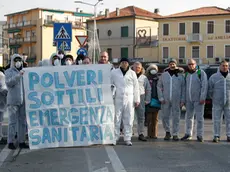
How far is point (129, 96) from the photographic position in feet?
33.6

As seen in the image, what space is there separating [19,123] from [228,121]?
4.89m

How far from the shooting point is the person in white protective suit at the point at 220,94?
35.5 feet

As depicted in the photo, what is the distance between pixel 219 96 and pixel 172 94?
3.61 feet

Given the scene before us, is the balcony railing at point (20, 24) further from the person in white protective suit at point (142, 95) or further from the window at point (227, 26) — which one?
the person in white protective suit at point (142, 95)

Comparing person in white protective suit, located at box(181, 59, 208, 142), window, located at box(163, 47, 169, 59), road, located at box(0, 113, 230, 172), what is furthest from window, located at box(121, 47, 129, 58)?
road, located at box(0, 113, 230, 172)

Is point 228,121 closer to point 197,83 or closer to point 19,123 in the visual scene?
point 197,83

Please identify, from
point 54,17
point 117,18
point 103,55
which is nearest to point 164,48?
point 117,18

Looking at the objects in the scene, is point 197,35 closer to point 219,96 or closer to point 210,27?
point 210,27

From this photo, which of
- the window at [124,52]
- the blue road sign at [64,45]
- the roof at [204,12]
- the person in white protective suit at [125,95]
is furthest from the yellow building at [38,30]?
the person in white protective suit at [125,95]

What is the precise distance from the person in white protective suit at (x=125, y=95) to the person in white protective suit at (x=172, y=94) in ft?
3.43

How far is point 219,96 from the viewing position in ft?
35.6

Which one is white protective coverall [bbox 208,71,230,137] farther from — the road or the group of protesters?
the road

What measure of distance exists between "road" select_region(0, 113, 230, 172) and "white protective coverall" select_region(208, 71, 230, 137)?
70 cm

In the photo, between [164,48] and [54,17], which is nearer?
[164,48]
